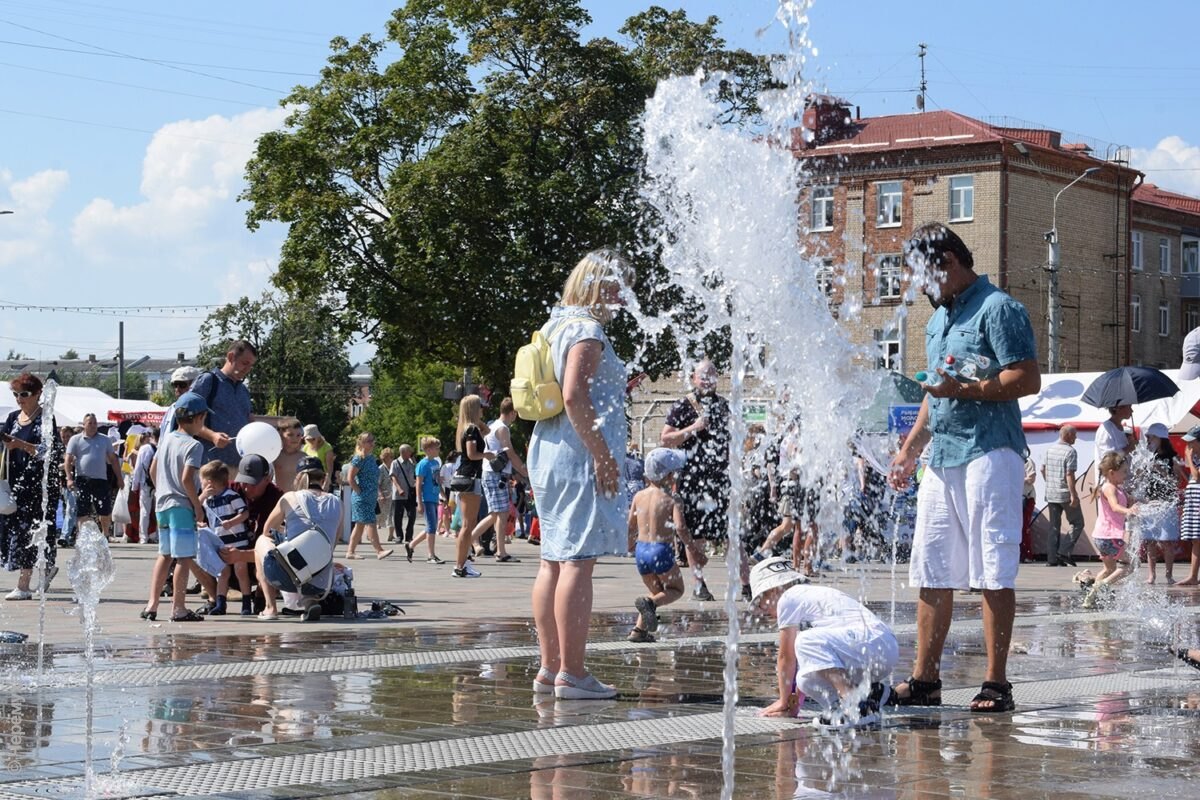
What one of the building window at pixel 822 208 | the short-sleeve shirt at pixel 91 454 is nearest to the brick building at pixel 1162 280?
the building window at pixel 822 208

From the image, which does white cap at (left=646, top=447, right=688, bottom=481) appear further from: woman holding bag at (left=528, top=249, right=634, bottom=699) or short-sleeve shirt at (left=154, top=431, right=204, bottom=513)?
woman holding bag at (left=528, top=249, right=634, bottom=699)

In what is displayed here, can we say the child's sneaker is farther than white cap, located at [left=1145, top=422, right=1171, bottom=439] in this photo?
No

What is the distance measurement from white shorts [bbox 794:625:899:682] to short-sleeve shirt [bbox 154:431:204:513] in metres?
6.50

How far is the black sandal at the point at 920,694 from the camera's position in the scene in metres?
7.37

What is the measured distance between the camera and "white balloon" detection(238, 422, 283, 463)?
43.3 feet

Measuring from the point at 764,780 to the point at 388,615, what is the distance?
24.3 feet

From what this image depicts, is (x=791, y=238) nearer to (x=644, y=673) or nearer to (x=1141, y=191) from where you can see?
(x=644, y=673)

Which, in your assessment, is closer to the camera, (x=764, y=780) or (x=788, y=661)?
(x=764, y=780)

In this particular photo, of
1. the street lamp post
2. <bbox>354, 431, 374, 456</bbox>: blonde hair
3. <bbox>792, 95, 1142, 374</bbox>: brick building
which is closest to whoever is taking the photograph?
<bbox>354, 431, 374, 456</bbox>: blonde hair

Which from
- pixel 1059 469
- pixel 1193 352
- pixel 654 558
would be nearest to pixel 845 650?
pixel 654 558

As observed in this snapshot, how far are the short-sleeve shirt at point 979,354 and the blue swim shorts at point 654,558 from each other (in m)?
3.34

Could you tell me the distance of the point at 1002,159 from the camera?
6144cm

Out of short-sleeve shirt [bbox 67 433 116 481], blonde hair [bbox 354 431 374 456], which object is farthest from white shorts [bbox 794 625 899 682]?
blonde hair [bbox 354 431 374 456]

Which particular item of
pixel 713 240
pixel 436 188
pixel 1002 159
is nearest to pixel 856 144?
pixel 1002 159
